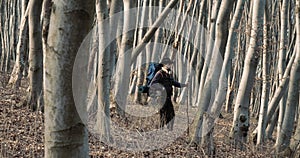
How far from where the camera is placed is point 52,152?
194 cm

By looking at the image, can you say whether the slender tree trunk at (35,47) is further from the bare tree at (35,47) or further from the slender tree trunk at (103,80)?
the slender tree trunk at (103,80)

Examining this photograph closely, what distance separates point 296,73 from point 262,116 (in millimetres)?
2419

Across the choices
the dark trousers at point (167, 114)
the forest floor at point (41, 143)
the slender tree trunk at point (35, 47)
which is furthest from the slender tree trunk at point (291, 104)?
the slender tree trunk at point (35, 47)

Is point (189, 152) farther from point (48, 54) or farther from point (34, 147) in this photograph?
point (48, 54)

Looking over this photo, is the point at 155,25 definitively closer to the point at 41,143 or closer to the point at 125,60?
the point at 125,60

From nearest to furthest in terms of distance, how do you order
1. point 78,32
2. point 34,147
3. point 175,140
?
point 78,32 < point 34,147 < point 175,140

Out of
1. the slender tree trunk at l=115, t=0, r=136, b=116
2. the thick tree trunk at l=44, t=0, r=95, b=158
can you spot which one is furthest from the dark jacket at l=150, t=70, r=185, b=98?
the thick tree trunk at l=44, t=0, r=95, b=158

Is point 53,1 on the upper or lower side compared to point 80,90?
upper

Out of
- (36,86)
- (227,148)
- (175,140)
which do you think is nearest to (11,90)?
(36,86)

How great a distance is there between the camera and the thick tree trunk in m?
1.85

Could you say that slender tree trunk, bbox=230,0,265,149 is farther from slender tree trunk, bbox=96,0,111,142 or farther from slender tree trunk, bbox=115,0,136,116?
slender tree trunk, bbox=115,0,136,116

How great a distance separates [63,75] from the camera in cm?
185

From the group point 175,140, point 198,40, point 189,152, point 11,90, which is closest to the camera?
point 189,152

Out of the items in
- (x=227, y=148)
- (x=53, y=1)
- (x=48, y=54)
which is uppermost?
(x=53, y=1)
